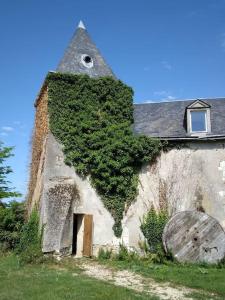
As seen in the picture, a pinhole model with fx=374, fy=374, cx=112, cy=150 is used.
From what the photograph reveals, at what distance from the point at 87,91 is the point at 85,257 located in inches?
269

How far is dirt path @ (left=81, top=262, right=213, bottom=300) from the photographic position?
8.98 m

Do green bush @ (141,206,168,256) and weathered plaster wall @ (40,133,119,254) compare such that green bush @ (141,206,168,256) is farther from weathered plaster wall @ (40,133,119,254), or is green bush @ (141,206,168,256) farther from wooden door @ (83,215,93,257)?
Result: wooden door @ (83,215,93,257)

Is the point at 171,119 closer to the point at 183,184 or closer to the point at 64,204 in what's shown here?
the point at 183,184

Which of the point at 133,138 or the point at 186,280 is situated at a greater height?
the point at 133,138

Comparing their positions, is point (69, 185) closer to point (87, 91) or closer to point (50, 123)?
point (50, 123)

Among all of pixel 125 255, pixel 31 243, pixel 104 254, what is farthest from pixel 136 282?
pixel 31 243

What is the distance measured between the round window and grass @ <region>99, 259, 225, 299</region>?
8.90 meters

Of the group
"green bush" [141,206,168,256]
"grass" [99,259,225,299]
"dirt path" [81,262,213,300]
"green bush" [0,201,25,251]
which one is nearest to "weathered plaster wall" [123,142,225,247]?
"green bush" [141,206,168,256]

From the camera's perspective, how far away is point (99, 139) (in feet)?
49.5

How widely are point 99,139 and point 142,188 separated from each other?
8.76 ft

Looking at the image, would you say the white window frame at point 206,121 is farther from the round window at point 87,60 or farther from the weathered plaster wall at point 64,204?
the round window at point 87,60

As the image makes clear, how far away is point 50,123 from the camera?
15305 mm

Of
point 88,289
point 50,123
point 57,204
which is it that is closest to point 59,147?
point 50,123

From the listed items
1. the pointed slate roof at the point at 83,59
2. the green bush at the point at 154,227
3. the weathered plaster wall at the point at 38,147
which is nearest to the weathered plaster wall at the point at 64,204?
the weathered plaster wall at the point at 38,147
